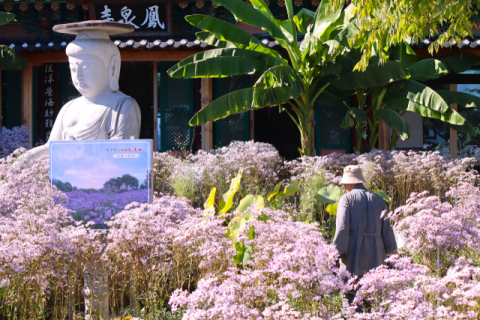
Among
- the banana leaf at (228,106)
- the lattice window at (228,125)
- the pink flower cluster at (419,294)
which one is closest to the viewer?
the pink flower cluster at (419,294)

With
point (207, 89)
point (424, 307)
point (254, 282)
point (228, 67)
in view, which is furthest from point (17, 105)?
point (424, 307)

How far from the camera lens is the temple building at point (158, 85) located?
10.9 metres

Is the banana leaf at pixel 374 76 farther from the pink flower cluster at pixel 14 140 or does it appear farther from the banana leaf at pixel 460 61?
the pink flower cluster at pixel 14 140

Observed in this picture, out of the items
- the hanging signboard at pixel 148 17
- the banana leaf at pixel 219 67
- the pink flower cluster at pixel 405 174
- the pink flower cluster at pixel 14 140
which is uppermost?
the hanging signboard at pixel 148 17

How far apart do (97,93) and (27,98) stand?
193 inches

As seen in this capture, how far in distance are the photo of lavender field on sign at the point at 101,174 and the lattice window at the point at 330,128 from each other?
6.70 metres

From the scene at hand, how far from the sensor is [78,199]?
5.36m

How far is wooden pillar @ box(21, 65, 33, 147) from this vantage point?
10617 millimetres

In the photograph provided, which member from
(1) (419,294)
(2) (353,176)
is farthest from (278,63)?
(1) (419,294)

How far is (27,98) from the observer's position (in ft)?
34.8

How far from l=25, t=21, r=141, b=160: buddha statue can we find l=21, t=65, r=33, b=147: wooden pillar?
14.9 feet

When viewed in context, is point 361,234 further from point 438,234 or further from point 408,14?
point 408,14

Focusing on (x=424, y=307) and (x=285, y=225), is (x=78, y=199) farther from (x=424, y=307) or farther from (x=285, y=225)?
(x=424, y=307)

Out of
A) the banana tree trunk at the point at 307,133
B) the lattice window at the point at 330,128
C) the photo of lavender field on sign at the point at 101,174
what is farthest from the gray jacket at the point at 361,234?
the lattice window at the point at 330,128
